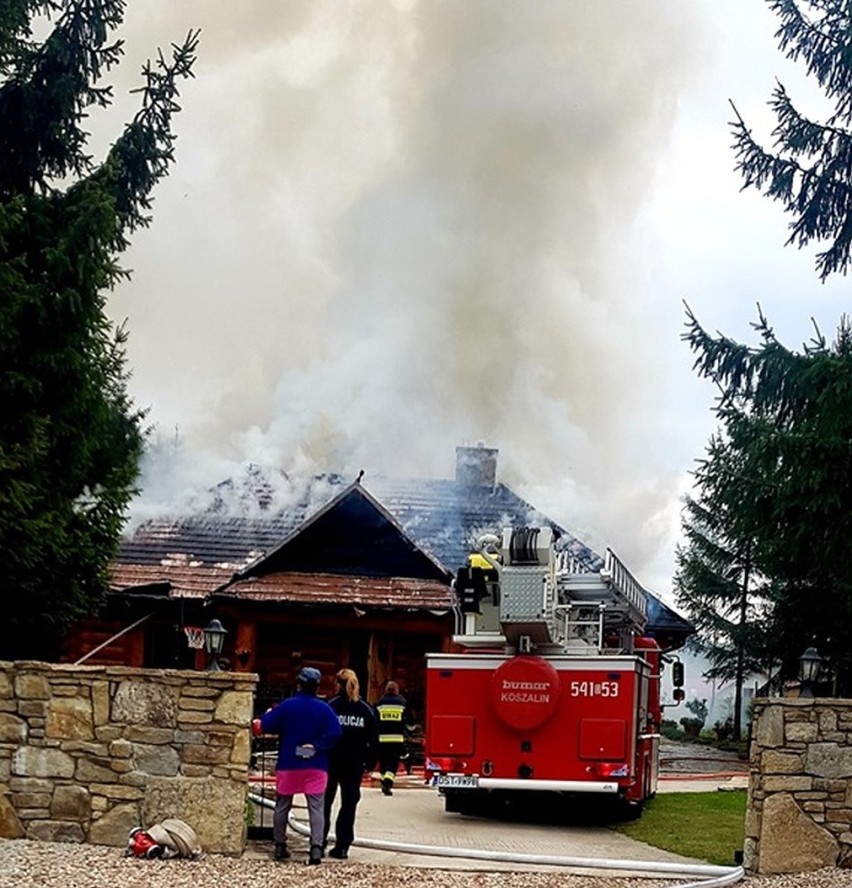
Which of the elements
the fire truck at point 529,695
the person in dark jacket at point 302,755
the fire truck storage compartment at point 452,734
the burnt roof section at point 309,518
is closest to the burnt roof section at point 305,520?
the burnt roof section at point 309,518

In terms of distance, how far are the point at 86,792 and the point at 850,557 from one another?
7548 millimetres

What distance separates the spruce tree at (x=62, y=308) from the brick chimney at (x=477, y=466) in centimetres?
1273

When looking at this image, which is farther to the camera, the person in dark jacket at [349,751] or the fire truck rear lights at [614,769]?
the fire truck rear lights at [614,769]

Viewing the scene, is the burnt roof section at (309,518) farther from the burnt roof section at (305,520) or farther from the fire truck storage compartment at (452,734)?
the fire truck storage compartment at (452,734)

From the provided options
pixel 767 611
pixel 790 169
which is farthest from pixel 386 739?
pixel 767 611

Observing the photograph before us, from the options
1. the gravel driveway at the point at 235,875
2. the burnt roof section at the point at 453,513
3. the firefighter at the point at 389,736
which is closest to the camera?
the gravel driveway at the point at 235,875

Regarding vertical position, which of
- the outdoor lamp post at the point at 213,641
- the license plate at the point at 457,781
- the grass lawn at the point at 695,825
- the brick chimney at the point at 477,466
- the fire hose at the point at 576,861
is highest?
the brick chimney at the point at 477,466

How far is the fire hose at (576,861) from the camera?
942 cm

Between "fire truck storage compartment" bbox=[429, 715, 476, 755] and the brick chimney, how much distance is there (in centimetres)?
1337

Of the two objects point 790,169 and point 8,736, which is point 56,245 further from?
point 790,169

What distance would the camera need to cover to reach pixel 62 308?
39.7ft

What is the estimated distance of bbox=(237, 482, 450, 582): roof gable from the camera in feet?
71.8

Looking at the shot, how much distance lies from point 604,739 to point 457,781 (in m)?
1.51

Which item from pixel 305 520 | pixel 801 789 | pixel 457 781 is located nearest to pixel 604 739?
pixel 457 781
